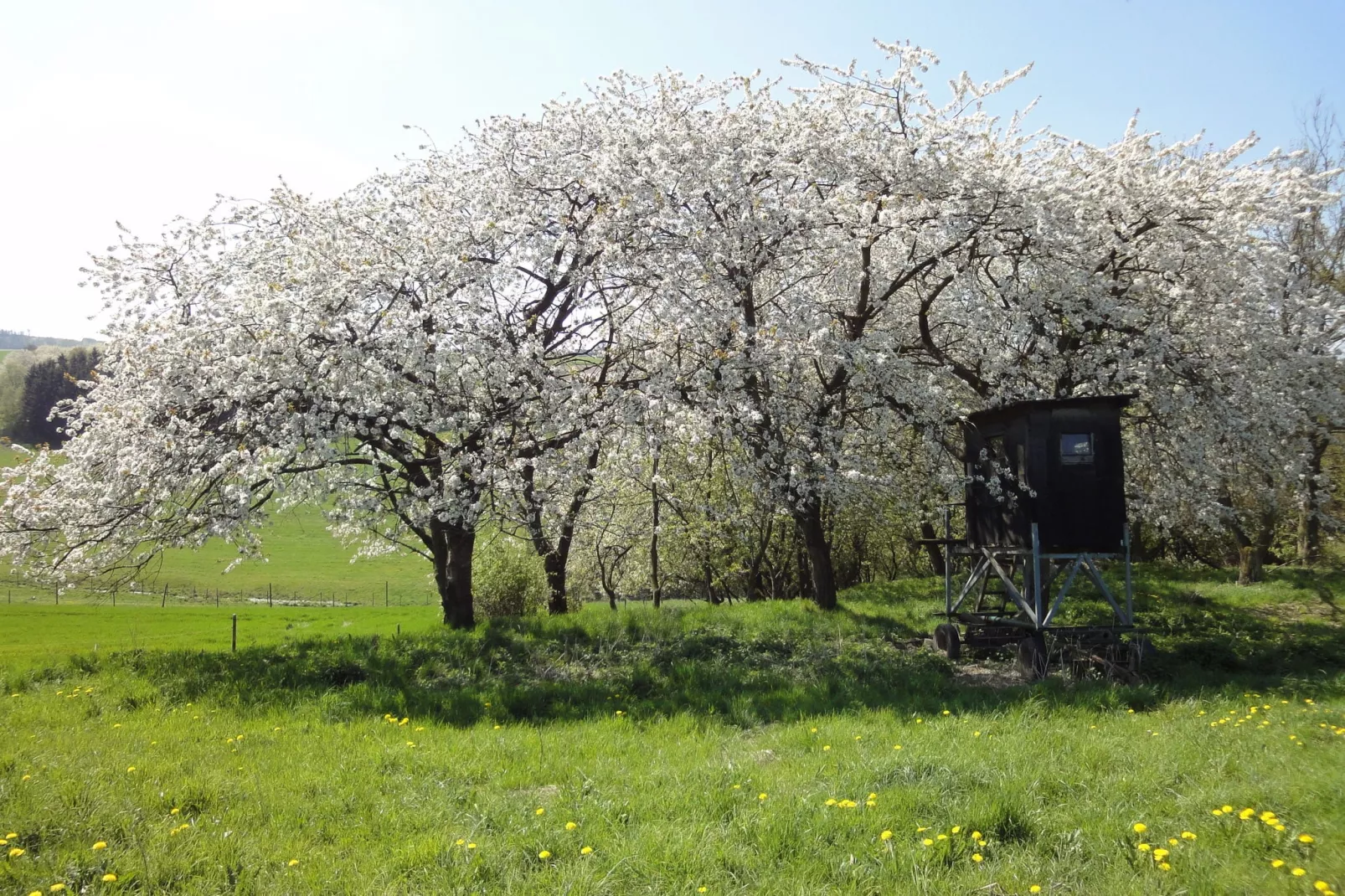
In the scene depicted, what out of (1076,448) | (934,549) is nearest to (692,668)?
(1076,448)

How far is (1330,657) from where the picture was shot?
12383mm

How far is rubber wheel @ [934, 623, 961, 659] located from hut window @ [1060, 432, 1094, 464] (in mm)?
3061

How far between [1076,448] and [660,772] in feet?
28.5

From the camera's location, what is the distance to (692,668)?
37.1 ft

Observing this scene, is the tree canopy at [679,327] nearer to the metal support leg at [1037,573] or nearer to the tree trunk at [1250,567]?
the metal support leg at [1037,573]

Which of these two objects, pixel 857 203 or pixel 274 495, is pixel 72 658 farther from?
pixel 857 203

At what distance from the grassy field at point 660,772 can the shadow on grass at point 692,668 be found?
0.07 m

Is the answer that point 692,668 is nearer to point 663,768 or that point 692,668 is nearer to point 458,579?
point 663,768

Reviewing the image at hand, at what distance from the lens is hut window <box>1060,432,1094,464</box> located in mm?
12242

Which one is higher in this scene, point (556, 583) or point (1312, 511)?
point (1312, 511)

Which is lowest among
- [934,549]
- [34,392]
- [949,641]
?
[949,641]

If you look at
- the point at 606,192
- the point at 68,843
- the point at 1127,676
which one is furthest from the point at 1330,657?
the point at 68,843

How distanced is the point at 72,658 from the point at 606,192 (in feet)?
34.3

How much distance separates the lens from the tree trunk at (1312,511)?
15.8m
